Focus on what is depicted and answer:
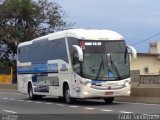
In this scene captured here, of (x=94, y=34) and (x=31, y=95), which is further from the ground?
(x=94, y=34)

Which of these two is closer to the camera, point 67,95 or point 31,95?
point 67,95

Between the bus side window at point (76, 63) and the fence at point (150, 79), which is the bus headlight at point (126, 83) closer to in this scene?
the bus side window at point (76, 63)

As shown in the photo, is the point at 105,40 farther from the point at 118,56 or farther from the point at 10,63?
the point at 10,63

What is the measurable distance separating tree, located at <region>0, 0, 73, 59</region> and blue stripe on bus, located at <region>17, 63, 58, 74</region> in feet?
109

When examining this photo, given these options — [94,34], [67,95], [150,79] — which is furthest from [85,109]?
[150,79]

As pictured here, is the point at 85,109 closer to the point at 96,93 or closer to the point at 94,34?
the point at 96,93

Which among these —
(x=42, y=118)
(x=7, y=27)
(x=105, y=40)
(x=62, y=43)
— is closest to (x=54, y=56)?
(x=62, y=43)

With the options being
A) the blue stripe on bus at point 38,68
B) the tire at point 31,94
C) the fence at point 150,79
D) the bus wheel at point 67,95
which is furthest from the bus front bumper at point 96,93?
the fence at point 150,79

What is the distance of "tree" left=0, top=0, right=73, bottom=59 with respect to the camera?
65812mm

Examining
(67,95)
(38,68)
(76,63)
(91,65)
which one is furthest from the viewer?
(38,68)

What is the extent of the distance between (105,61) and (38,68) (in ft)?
21.6

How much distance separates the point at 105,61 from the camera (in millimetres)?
23656

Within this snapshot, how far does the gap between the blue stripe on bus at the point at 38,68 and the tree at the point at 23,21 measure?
33288 millimetres

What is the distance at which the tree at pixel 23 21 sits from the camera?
65.8 metres
